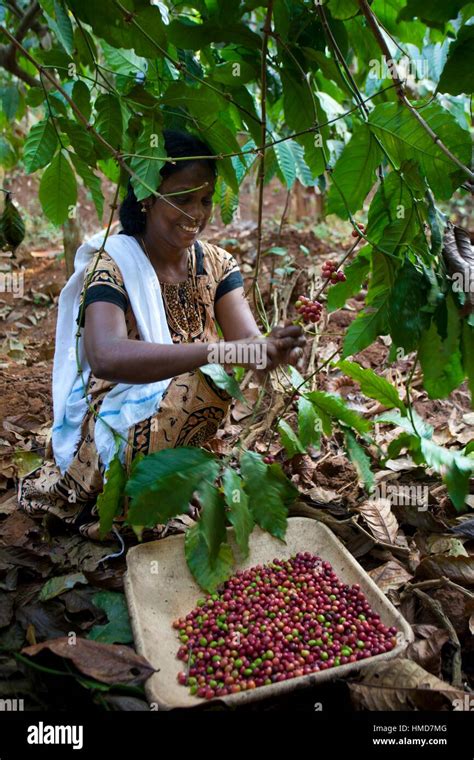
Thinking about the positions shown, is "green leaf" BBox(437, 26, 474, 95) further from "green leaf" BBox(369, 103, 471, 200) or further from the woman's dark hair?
the woman's dark hair

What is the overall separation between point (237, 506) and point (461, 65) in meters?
0.96

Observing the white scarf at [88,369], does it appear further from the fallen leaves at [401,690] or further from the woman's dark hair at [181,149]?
the fallen leaves at [401,690]

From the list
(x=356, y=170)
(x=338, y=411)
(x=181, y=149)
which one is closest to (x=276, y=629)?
(x=338, y=411)

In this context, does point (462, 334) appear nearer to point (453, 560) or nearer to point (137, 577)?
point (453, 560)

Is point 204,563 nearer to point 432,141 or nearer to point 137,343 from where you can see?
point 137,343

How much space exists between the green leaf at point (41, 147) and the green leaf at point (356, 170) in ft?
2.54

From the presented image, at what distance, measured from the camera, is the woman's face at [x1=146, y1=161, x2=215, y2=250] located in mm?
1983

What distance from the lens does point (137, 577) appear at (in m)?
1.75

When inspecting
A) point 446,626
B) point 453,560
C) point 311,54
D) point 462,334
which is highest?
point 311,54

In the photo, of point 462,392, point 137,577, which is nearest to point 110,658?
point 137,577

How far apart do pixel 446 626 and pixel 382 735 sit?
410mm

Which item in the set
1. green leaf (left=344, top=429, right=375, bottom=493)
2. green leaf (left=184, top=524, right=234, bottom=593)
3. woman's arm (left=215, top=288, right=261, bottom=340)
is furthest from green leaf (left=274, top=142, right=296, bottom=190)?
green leaf (left=184, top=524, right=234, bottom=593)

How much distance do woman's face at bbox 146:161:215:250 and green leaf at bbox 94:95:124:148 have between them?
306 mm

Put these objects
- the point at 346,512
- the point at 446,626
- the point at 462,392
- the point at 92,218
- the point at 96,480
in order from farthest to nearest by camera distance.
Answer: the point at 92,218
the point at 462,392
the point at 346,512
the point at 96,480
the point at 446,626
